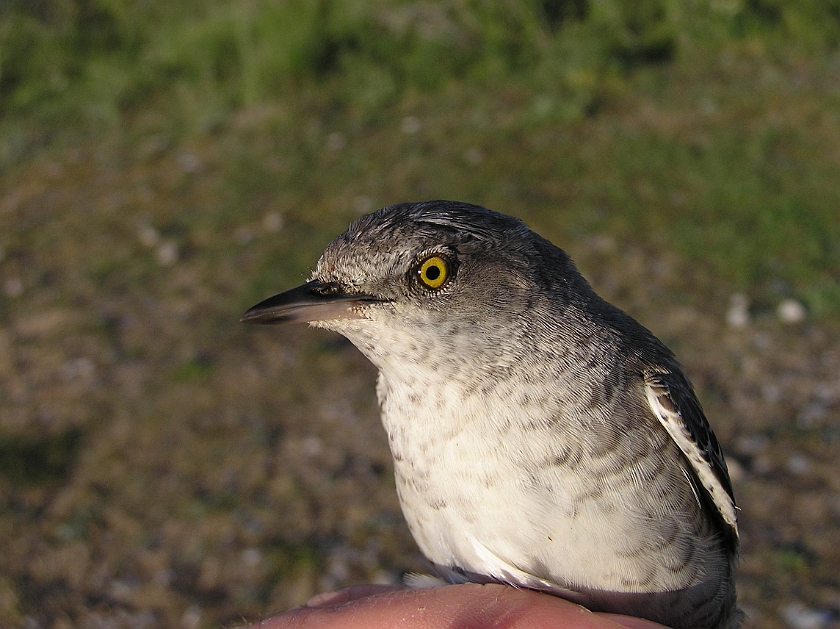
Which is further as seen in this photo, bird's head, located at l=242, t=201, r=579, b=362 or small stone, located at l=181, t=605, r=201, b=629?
small stone, located at l=181, t=605, r=201, b=629

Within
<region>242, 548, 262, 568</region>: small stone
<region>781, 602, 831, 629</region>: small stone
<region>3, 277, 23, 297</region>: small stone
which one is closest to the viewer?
<region>781, 602, 831, 629</region>: small stone

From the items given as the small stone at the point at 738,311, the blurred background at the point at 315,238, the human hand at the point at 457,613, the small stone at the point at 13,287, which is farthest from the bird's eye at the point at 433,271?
the small stone at the point at 13,287

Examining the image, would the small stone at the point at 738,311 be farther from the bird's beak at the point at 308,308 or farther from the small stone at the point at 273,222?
the bird's beak at the point at 308,308

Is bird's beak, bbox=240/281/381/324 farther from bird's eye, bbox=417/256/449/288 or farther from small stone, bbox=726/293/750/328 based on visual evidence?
small stone, bbox=726/293/750/328

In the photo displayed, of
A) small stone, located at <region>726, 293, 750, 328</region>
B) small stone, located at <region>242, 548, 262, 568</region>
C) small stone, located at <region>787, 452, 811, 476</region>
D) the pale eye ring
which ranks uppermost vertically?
the pale eye ring

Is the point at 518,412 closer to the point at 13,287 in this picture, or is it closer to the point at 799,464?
the point at 799,464

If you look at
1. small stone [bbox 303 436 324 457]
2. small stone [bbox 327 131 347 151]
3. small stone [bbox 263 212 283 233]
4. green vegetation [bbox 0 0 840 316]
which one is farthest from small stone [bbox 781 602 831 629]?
small stone [bbox 327 131 347 151]

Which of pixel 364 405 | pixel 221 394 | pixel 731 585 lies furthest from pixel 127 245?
pixel 731 585

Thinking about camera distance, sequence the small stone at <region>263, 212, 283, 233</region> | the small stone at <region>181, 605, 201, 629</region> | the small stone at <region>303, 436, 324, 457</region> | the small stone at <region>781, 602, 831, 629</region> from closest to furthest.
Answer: the small stone at <region>781, 602, 831, 629</region>
the small stone at <region>181, 605, 201, 629</region>
the small stone at <region>303, 436, 324, 457</region>
the small stone at <region>263, 212, 283, 233</region>
